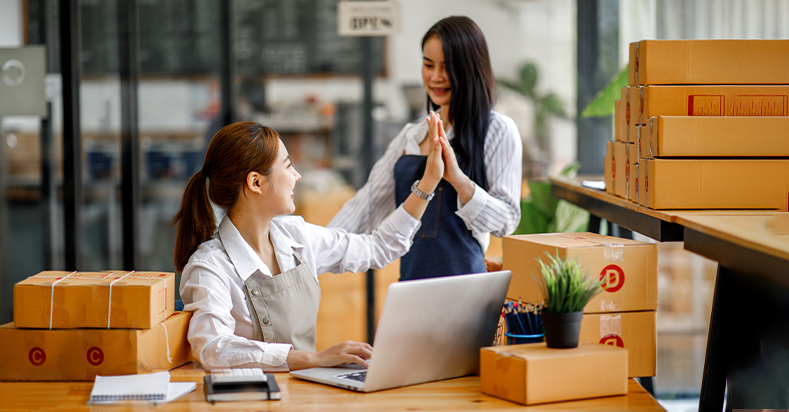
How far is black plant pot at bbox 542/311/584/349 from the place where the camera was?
4.43ft

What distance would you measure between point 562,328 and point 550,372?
9 centimetres

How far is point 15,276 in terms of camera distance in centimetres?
332

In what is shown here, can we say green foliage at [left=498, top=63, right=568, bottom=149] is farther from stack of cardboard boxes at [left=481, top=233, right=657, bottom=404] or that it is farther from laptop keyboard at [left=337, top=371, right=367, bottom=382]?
laptop keyboard at [left=337, top=371, right=367, bottom=382]

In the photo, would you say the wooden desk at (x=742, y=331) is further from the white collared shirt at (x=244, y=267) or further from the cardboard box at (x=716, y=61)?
the white collared shirt at (x=244, y=267)

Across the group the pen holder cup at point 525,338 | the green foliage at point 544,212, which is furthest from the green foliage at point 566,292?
the green foliage at point 544,212

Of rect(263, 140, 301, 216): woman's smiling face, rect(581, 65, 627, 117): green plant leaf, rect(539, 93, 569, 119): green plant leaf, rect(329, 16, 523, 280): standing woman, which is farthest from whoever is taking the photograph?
rect(539, 93, 569, 119): green plant leaf

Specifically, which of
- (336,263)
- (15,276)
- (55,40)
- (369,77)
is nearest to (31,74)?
(55,40)

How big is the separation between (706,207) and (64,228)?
275cm

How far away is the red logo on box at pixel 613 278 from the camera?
1.57 metres

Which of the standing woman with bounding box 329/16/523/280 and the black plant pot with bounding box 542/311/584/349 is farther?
the standing woman with bounding box 329/16/523/280

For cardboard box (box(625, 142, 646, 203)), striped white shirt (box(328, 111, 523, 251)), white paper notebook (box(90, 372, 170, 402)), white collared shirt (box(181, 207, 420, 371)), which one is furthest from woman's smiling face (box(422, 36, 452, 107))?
white paper notebook (box(90, 372, 170, 402))

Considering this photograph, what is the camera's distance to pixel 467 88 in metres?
2.22

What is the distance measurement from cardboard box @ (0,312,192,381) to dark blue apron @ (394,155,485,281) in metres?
0.96

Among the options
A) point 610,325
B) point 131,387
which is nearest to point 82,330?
point 131,387
